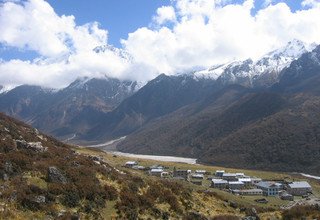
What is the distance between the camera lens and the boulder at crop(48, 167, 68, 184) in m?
43.5

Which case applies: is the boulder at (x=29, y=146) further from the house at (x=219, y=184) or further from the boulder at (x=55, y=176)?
the house at (x=219, y=184)

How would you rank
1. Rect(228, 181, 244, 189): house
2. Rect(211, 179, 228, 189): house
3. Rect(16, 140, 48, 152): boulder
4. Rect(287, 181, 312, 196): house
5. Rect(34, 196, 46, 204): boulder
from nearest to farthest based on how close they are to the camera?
Rect(34, 196, 46, 204): boulder < Rect(16, 140, 48, 152): boulder < Rect(211, 179, 228, 189): house < Rect(287, 181, 312, 196): house < Rect(228, 181, 244, 189): house

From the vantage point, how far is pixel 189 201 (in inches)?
2047

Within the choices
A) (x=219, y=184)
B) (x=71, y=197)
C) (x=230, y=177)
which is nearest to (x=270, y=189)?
(x=219, y=184)

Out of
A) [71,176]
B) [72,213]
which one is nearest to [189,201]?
[71,176]

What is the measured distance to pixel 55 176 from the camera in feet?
144

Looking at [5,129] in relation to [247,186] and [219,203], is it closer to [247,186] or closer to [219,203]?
[219,203]

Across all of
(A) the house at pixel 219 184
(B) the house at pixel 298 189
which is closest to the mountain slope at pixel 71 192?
(A) the house at pixel 219 184

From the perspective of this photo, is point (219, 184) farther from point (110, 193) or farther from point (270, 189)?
point (110, 193)

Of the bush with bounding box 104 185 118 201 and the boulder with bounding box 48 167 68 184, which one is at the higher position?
the boulder with bounding box 48 167 68 184

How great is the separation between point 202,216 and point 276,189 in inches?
2998

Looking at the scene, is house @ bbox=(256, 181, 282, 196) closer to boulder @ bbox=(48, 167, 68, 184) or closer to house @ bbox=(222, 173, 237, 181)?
house @ bbox=(222, 173, 237, 181)

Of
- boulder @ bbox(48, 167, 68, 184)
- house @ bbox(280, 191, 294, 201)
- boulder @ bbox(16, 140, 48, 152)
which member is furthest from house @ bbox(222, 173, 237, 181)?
boulder @ bbox(48, 167, 68, 184)

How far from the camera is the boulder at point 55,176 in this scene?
1714 inches
